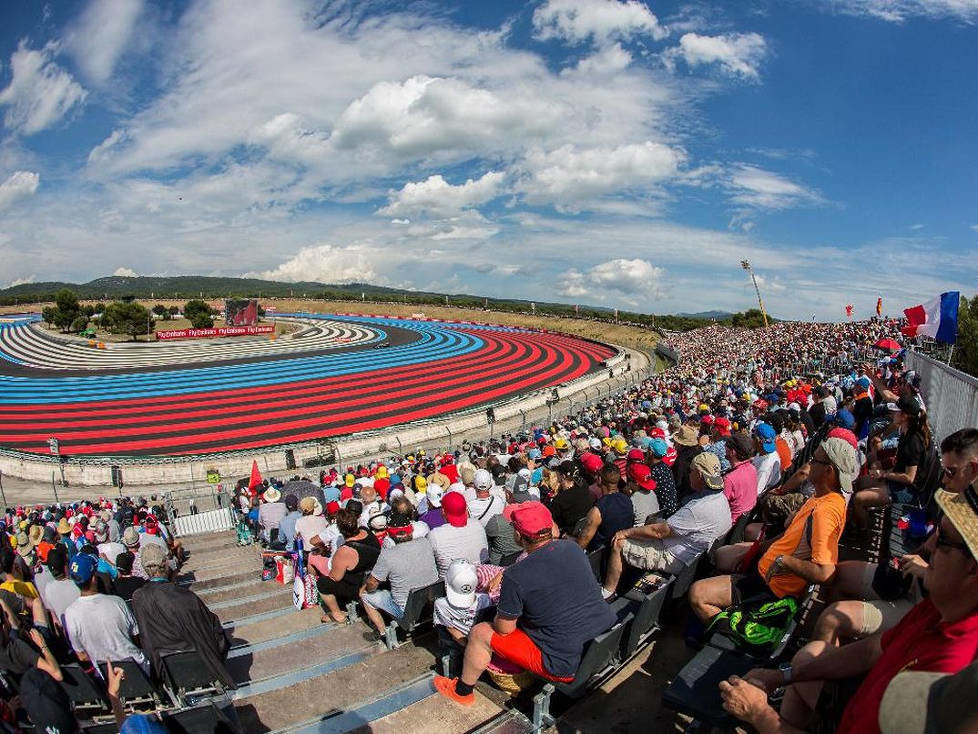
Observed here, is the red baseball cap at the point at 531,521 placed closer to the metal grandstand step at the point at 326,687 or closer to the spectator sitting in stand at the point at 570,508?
the metal grandstand step at the point at 326,687

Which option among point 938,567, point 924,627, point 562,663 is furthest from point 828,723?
point 562,663

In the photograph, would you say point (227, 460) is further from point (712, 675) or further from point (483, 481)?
point (712, 675)

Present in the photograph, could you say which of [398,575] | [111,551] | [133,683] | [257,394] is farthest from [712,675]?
[257,394]

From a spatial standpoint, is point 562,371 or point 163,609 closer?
point 163,609

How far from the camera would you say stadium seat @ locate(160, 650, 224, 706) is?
3.77 m

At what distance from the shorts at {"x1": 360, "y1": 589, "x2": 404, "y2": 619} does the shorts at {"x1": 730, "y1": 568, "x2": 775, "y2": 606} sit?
8.05 feet

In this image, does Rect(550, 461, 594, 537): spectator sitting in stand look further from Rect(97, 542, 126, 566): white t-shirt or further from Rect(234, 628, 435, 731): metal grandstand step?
Rect(97, 542, 126, 566): white t-shirt

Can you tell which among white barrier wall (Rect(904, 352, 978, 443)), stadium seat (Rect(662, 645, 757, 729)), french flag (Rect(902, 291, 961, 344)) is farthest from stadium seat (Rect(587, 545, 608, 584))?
french flag (Rect(902, 291, 961, 344))

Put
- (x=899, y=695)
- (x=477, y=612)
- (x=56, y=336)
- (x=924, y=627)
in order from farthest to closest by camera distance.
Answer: (x=56, y=336) → (x=477, y=612) → (x=924, y=627) → (x=899, y=695)

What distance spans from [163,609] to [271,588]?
108 inches

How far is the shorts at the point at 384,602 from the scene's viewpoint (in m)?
4.43

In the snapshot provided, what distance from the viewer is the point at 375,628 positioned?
4.78m

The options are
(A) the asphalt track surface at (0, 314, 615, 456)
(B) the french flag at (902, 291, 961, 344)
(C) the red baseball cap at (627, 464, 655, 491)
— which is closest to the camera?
(C) the red baseball cap at (627, 464, 655, 491)

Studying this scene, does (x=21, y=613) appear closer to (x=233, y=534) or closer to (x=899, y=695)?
(x=899, y=695)
